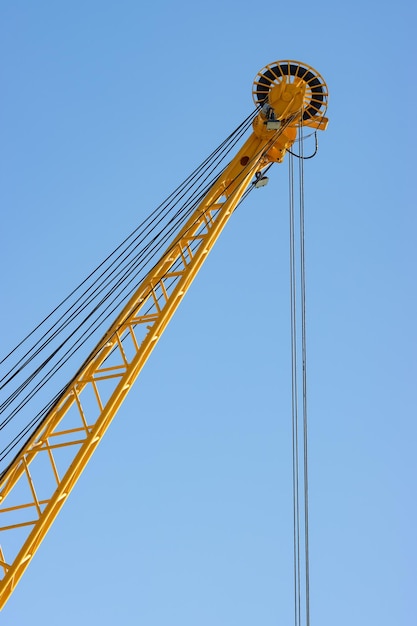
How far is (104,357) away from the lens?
3812 centimetres

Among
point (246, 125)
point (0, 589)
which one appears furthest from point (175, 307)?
point (0, 589)

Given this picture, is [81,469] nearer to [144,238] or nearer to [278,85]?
[144,238]

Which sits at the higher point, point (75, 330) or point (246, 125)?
point (246, 125)

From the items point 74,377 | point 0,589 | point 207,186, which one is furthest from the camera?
point 207,186

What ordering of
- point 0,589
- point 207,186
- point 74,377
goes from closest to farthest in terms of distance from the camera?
point 0,589
point 74,377
point 207,186

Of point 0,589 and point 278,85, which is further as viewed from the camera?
point 278,85

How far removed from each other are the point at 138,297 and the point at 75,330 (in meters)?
2.48

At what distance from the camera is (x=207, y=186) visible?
41.2 m

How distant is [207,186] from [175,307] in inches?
179

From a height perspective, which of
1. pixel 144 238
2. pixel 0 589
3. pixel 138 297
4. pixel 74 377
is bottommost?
pixel 0 589

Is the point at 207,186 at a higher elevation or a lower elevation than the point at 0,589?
higher

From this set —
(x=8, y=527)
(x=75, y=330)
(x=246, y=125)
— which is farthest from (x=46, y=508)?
(x=246, y=125)

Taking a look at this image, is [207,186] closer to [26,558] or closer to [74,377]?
[74,377]

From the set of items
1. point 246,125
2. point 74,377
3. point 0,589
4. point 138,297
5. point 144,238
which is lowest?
point 0,589
